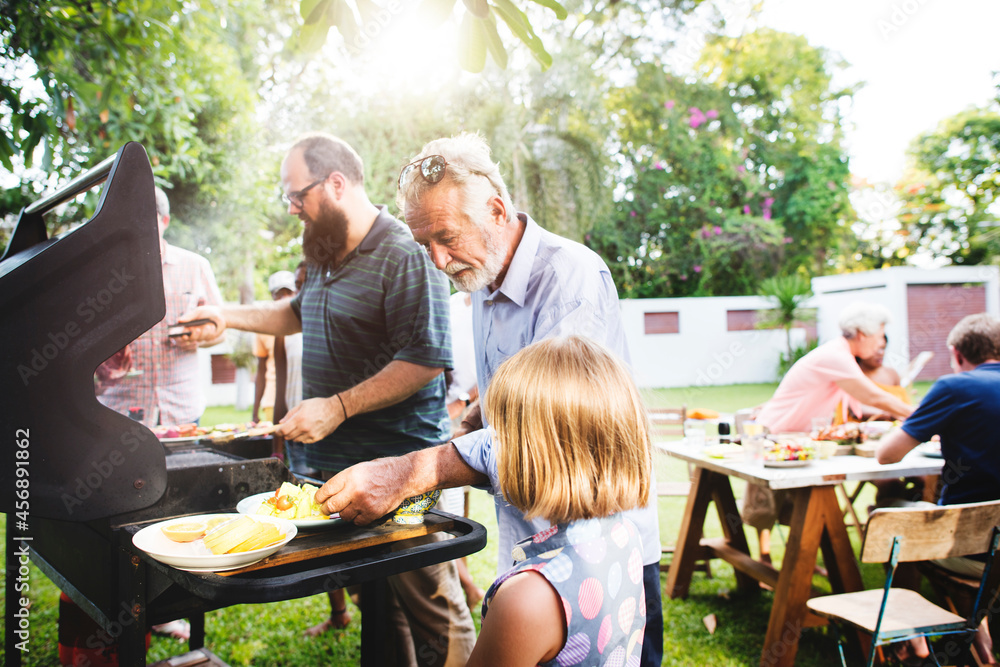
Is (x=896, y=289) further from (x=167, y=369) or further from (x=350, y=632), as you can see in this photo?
(x=167, y=369)

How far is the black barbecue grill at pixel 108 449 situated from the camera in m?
1.28

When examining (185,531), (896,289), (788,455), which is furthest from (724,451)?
(896,289)

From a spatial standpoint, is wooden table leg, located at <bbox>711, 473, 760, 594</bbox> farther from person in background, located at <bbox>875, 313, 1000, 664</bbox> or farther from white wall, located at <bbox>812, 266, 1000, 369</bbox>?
white wall, located at <bbox>812, 266, 1000, 369</bbox>

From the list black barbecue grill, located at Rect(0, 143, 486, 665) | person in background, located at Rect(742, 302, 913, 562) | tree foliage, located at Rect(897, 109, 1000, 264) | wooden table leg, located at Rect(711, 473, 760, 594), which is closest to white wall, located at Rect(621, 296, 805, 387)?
tree foliage, located at Rect(897, 109, 1000, 264)

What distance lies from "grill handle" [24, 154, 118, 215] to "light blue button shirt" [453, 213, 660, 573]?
1089 millimetres

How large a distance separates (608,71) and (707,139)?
197 inches

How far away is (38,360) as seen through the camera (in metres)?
1.33

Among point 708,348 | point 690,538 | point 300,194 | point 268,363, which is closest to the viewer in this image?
point 300,194

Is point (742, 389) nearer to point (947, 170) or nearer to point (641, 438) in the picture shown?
point (947, 170)

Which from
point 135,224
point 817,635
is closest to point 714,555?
point 817,635

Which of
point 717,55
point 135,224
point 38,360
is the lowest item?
point 38,360

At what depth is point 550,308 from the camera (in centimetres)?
169

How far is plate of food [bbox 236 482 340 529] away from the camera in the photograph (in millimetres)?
1411

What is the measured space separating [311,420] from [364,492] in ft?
2.36
